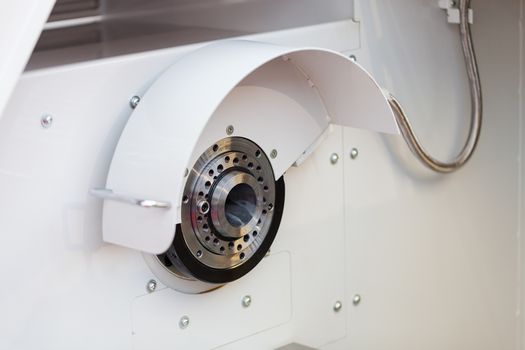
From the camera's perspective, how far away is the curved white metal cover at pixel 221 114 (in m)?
1.46

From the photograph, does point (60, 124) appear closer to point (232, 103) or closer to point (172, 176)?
point (172, 176)

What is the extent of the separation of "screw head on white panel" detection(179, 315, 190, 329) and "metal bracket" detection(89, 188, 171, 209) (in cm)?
29

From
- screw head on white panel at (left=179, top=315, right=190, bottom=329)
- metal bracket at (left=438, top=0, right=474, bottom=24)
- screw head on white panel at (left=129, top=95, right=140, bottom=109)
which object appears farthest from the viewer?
metal bracket at (left=438, top=0, right=474, bottom=24)

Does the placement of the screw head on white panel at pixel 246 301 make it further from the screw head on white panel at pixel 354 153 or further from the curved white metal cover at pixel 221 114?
the screw head on white panel at pixel 354 153

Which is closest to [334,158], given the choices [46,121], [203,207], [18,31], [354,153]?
[354,153]

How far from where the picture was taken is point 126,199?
1460mm

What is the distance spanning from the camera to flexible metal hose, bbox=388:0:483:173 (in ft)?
6.47

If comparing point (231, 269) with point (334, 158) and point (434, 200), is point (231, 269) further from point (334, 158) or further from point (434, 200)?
point (434, 200)

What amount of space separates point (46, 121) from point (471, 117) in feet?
3.34

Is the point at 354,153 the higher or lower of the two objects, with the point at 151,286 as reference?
higher

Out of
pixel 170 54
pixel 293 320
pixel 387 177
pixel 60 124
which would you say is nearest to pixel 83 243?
pixel 60 124

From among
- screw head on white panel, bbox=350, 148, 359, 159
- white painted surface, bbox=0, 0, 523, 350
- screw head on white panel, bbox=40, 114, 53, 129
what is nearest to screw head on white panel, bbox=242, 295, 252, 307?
white painted surface, bbox=0, 0, 523, 350

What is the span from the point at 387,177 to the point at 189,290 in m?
0.52

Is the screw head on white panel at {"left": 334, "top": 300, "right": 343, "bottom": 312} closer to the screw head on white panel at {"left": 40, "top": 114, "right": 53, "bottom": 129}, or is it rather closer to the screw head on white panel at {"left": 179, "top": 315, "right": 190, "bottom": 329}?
the screw head on white panel at {"left": 179, "top": 315, "right": 190, "bottom": 329}
